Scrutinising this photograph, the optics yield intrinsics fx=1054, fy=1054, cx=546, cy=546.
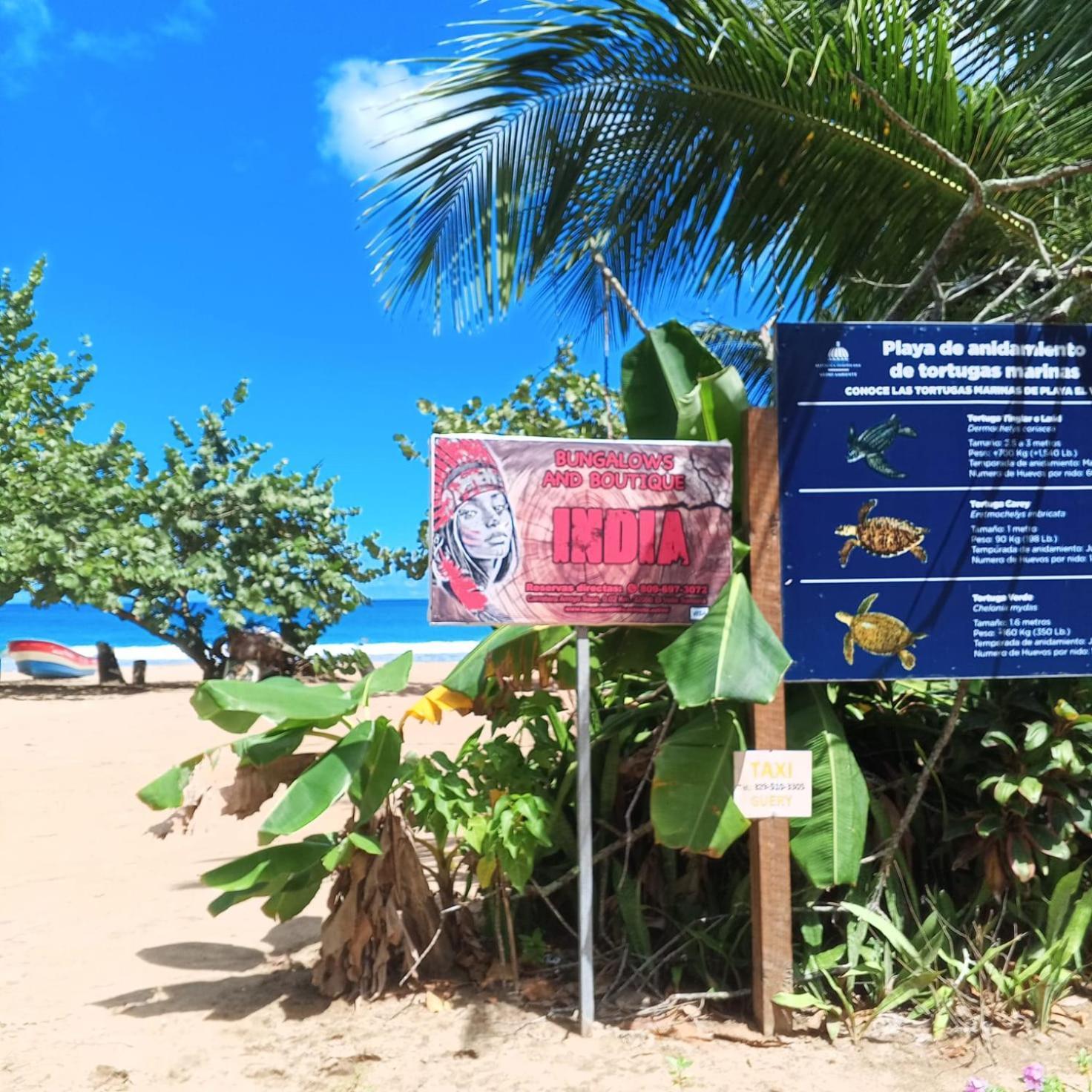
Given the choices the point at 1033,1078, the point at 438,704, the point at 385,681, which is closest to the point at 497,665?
the point at 438,704

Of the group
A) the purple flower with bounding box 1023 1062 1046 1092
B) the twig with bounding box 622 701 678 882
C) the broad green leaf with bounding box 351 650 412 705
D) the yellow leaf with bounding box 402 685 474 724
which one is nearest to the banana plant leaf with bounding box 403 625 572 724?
the yellow leaf with bounding box 402 685 474 724

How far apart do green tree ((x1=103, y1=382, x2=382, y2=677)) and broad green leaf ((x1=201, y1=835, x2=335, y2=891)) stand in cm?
1352

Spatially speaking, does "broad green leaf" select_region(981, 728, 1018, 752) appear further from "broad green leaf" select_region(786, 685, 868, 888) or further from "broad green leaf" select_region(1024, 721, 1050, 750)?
"broad green leaf" select_region(786, 685, 868, 888)

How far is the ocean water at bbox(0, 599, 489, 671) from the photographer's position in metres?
50.0

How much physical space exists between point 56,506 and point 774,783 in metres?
15.8

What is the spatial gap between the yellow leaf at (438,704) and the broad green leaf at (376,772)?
0.81ft

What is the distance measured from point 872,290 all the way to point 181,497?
13.9m

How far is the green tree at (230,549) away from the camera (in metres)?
17.0

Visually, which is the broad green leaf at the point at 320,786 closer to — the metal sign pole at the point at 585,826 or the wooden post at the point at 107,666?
the metal sign pole at the point at 585,826

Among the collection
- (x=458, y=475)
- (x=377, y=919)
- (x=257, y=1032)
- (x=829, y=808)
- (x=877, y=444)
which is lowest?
(x=257, y=1032)

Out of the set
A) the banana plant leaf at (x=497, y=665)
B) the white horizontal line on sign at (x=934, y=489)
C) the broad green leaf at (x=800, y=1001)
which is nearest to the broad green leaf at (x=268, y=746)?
the banana plant leaf at (x=497, y=665)

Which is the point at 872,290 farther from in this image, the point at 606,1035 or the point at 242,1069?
the point at 242,1069

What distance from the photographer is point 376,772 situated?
3.75 meters

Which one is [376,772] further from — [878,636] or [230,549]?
[230,549]
